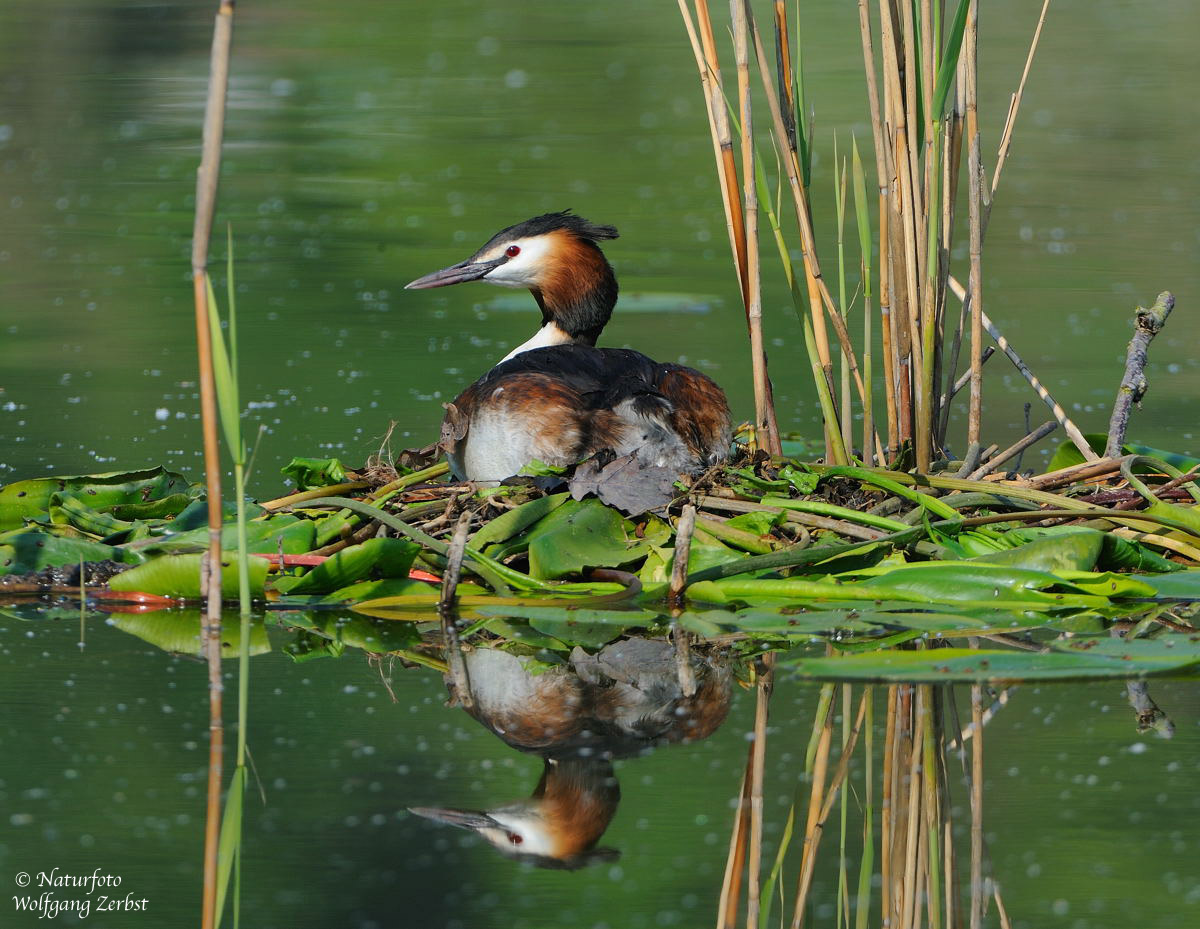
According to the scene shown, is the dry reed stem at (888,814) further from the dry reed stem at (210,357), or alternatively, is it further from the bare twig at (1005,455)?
the bare twig at (1005,455)

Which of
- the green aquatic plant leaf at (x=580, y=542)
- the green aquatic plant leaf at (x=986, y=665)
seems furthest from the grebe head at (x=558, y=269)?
the green aquatic plant leaf at (x=986, y=665)

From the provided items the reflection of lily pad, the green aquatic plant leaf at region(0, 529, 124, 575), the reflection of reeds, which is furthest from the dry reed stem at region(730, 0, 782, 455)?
the green aquatic plant leaf at region(0, 529, 124, 575)

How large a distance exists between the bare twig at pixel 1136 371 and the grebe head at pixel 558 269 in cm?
148

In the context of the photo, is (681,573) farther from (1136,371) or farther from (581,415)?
(1136,371)

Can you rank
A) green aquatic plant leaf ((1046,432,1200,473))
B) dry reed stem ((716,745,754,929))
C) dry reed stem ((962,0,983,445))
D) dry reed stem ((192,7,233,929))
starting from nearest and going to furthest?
dry reed stem ((716,745,754,929)), dry reed stem ((192,7,233,929)), dry reed stem ((962,0,983,445)), green aquatic plant leaf ((1046,432,1200,473))

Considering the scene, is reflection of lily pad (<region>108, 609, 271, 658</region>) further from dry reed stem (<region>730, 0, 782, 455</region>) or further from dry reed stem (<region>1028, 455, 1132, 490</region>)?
dry reed stem (<region>1028, 455, 1132, 490</region>)

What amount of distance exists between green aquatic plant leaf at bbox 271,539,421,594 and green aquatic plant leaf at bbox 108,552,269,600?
0.09 metres

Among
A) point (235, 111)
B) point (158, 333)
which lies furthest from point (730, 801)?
point (235, 111)

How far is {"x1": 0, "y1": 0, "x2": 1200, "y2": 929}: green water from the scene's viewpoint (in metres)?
3.02

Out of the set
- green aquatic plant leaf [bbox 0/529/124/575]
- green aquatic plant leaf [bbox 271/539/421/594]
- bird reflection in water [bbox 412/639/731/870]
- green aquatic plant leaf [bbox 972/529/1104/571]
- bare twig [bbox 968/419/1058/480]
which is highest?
bare twig [bbox 968/419/1058/480]

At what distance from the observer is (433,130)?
13.2 meters

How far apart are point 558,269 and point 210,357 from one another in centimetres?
196

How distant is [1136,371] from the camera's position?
17.1ft

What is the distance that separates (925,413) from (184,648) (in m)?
2.01
